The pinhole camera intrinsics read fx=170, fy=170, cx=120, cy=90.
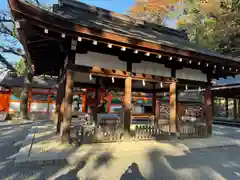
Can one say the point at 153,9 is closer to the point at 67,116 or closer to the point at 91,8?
the point at 91,8

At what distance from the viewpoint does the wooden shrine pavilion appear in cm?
392

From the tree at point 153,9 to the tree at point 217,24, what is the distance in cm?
715

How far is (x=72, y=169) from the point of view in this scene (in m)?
3.39

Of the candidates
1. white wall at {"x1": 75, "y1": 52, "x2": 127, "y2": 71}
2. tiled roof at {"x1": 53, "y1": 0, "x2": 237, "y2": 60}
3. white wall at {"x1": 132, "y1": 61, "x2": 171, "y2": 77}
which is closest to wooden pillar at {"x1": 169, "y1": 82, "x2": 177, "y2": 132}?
white wall at {"x1": 132, "y1": 61, "x2": 171, "y2": 77}

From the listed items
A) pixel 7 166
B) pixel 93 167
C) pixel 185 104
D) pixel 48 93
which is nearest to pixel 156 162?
pixel 93 167

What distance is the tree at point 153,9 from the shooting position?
916 inches

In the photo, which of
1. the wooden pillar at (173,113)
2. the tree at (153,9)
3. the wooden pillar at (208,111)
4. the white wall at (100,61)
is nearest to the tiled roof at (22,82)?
the white wall at (100,61)

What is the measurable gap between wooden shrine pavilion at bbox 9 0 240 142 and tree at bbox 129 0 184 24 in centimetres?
→ 1801

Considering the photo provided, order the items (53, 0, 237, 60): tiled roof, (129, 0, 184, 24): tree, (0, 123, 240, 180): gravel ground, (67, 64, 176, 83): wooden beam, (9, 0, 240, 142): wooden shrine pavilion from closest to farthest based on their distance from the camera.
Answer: (0, 123, 240, 180): gravel ground < (9, 0, 240, 142): wooden shrine pavilion < (67, 64, 176, 83): wooden beam < (53, 0, 237, 60): tiled roof < (129, 0, 184, 24): tree

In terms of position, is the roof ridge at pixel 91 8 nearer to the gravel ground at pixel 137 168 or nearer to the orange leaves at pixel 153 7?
the gravel ground at pixel 137 168

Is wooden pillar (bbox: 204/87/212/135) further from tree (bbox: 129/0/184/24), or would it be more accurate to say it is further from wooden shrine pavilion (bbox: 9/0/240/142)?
tree (bbox: 129/0/184/24)

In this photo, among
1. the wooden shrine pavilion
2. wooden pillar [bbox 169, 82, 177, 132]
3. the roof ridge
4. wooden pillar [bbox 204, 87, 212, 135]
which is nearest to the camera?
the wooden shrine pavilion

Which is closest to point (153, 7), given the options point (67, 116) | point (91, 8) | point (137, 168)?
point (91, 8)

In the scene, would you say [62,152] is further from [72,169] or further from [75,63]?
[75,63]
